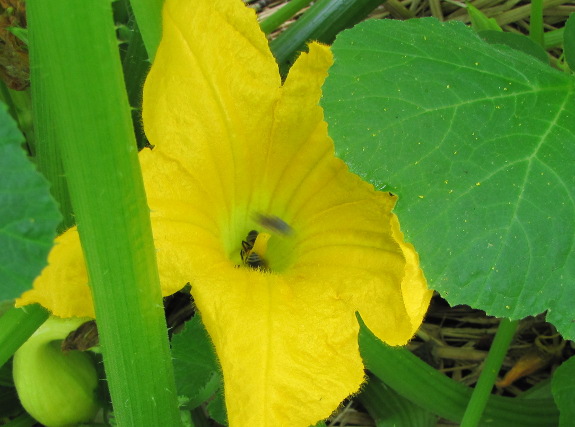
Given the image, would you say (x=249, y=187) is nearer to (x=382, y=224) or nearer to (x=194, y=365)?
(x=382, y=224)

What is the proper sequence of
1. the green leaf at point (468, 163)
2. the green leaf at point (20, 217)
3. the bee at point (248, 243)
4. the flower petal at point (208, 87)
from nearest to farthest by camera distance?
the green leaf at point (20, 217)
the green leaf at point (468, 163)
the flower petal at point (208, 87)
the bee at point (248, 243)

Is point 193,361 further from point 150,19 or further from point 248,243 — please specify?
point 150,19

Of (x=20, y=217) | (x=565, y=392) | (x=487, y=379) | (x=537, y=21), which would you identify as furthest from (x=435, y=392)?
(x=20, y=217)

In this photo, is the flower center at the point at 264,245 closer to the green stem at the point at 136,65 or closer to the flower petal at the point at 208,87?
the flower petal at the point at 208,87

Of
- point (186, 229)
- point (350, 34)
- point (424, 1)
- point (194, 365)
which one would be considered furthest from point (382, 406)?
point (424, 1)

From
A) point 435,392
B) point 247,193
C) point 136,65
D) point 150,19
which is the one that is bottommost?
point 435,392

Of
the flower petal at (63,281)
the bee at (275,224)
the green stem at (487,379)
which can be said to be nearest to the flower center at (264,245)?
the bee at (275,224)

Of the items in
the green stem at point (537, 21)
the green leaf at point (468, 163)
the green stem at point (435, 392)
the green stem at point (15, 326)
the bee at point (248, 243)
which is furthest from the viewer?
the green stem at point (537, 21)

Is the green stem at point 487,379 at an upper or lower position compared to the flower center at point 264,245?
lower
